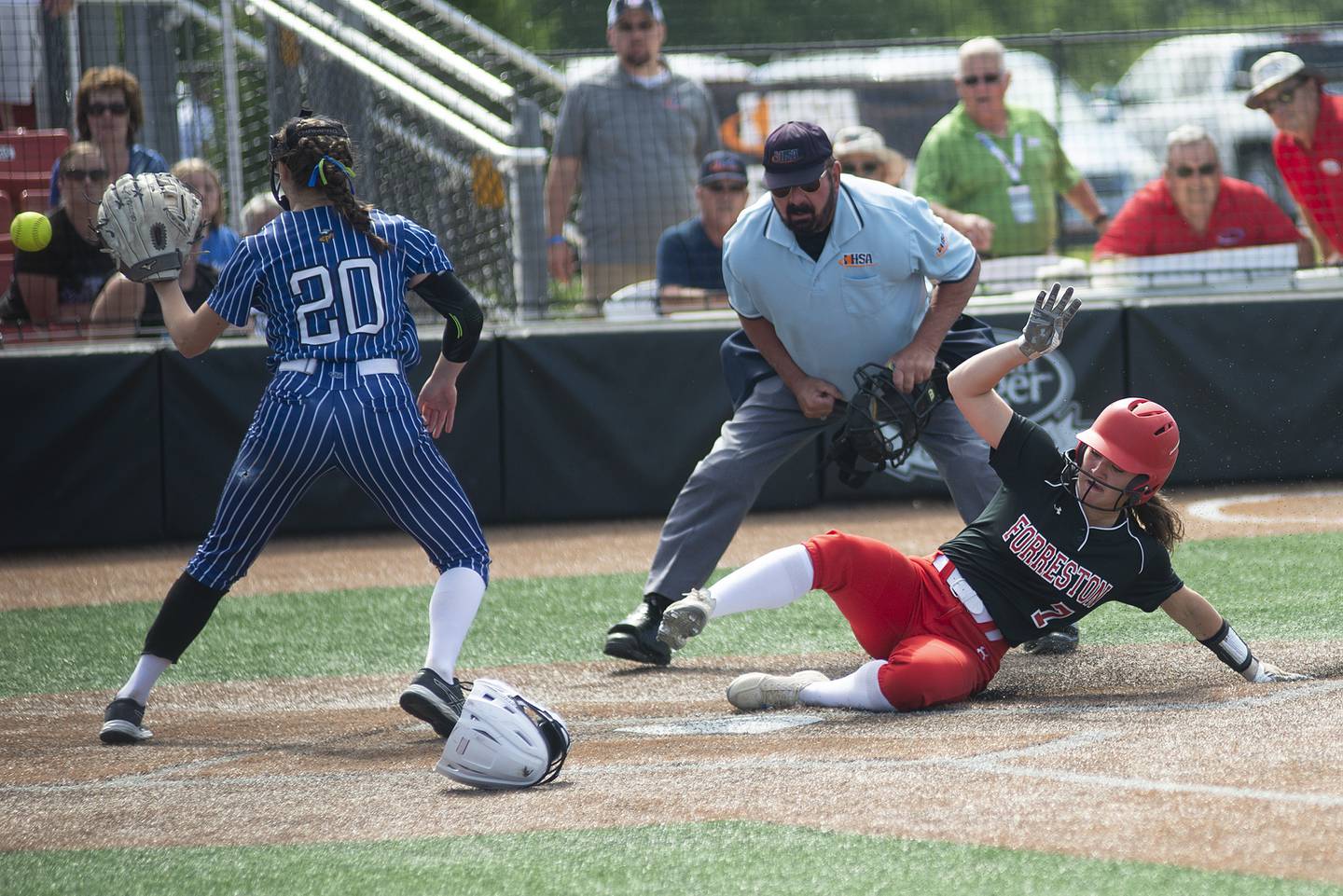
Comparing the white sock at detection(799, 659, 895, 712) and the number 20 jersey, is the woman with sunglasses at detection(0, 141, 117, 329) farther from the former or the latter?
the white sock at detection(799, 659, 895, 712)

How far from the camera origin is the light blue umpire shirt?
5.48m

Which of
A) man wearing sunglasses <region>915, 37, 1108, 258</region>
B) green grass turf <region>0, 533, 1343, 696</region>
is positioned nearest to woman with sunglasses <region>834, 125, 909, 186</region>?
man wearing sunglasses <region>915, 37, 1108, 258</region>

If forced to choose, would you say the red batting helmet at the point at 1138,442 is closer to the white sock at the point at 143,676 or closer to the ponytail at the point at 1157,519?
the ponytail at the point at 1157,519

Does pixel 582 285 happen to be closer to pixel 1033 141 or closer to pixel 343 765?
pixel 1033 141

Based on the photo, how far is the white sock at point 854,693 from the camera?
466cm

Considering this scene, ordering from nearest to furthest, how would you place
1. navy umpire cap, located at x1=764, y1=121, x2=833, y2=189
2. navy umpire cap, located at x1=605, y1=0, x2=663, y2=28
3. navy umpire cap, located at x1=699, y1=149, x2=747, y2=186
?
navy umpire cap, located at x1=764, y1=121, x2=833, y2=189 → navy umpire cap, located at x1=699, y1=149, x2=747, y2=186 → navy umpire cap, located at x1=605, y1=0, x2=663, y2=28

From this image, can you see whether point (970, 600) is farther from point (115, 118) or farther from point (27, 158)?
point (27, 158)

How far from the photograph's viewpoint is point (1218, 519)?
8.32 m

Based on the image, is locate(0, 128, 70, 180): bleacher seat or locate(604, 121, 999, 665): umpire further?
locate(0, 128, 70, 180): bleacher seat

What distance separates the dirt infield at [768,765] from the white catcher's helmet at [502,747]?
0.06 m

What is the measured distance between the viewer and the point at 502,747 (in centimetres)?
397

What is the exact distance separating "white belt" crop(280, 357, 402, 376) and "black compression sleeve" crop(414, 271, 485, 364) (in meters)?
0.26

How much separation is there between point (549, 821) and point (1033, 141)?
22.2 feet

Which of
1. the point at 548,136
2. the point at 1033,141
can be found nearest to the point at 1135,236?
the point at 1033,141
